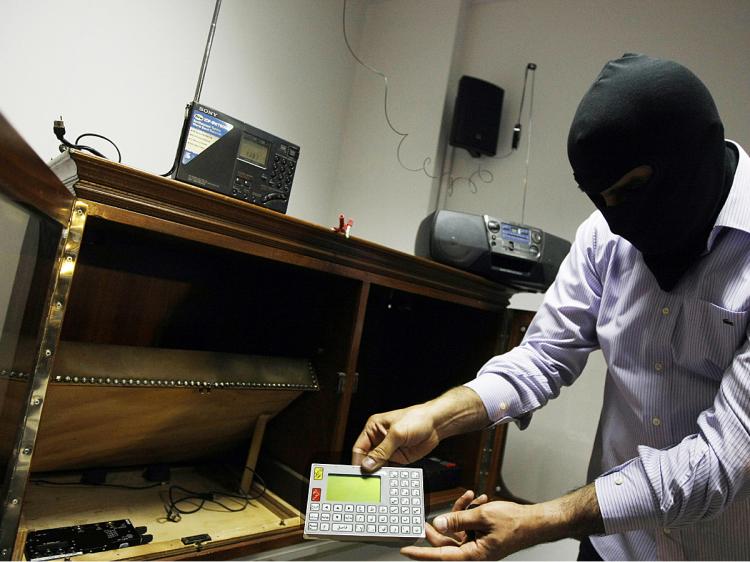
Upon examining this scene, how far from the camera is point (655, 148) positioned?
673 millimetres

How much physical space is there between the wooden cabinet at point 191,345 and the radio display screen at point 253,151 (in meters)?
0.11

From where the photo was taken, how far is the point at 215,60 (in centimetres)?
167

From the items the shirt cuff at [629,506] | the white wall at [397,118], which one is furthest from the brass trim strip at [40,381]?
the white wall at [397,118]

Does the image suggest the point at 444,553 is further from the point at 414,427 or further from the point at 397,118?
the point at 397,118

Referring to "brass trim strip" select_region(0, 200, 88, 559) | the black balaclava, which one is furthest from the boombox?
"brass trim strip" select_region(0, 200, 88, 559)

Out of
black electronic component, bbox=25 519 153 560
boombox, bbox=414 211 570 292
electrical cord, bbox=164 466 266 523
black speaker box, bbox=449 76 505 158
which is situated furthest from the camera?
black speaker box, bbox=449 76 505 158

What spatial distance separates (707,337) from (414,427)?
43 centimetres

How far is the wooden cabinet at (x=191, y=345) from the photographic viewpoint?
682mm

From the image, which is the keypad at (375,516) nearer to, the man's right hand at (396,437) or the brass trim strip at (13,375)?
the man's right hand at (396,437)

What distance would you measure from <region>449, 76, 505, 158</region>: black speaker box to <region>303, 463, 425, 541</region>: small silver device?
4.71 ft

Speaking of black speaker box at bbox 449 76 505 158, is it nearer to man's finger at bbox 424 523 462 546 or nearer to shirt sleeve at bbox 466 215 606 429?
shirt sleeve at bbox 466 215 606 429

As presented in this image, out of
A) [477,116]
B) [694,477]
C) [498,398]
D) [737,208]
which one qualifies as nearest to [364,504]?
[498,398]

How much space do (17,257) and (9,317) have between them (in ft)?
0.22

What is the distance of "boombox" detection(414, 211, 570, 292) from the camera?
1.28m
